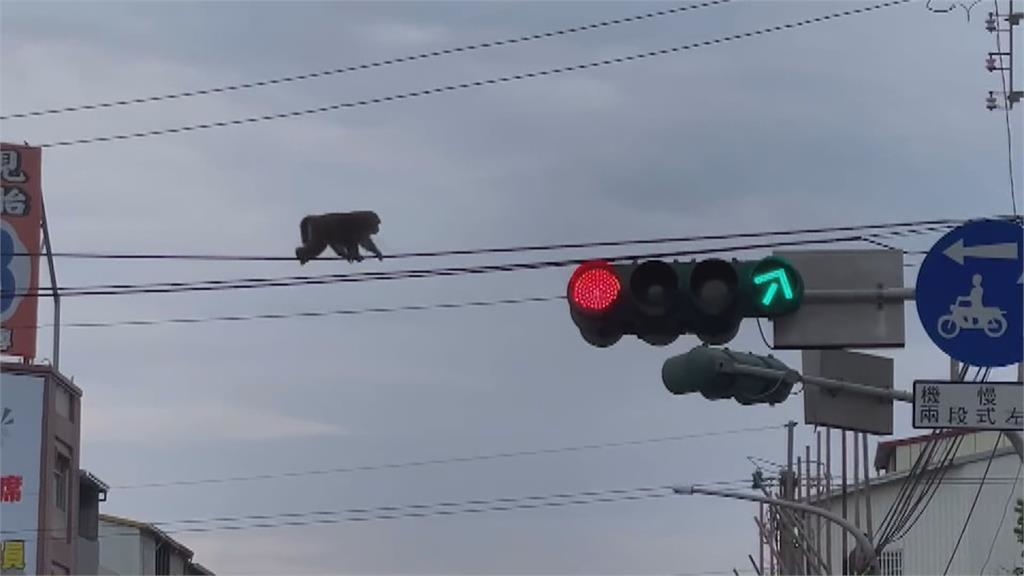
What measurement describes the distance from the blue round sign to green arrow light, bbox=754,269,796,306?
1003mm

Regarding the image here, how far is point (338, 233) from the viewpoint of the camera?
51.4ft

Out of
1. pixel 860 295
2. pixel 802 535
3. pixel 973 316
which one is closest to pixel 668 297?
pixel 860 295

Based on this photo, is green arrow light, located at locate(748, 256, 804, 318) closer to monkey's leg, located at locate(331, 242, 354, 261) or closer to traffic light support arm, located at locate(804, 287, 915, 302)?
traffic light support arm, located at locate(804, 287, 915, 302)

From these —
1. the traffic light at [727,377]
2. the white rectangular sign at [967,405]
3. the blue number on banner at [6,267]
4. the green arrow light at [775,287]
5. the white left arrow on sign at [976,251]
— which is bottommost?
the white rectangular sign at [967,405]

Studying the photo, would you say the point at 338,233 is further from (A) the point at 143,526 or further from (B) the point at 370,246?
(A) the point at 143,526

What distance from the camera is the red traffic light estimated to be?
41.1 feet

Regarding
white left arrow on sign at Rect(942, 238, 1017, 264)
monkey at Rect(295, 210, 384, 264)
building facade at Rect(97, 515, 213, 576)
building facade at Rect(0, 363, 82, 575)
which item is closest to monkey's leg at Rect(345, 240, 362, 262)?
monkey at Rect(295, 210, 384, 264)

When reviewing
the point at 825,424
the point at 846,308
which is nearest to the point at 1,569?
the point at 825,424

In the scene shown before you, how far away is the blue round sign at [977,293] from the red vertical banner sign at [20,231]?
25.7 metres

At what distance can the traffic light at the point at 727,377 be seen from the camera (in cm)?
1418

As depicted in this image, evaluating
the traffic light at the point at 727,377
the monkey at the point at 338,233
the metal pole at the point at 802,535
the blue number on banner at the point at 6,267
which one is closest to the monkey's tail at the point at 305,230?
the monkey at the point at 338,233

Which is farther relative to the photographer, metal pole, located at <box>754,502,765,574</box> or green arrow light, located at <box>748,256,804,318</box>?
metal pole, located at <box>754,502,765,574</box>

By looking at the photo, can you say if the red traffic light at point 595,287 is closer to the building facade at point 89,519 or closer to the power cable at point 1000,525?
the power cable at point 1000,525

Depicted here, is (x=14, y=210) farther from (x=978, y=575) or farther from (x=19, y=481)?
(x=978, y=575)
